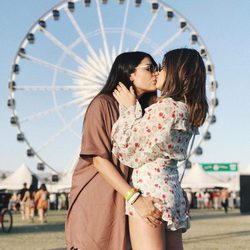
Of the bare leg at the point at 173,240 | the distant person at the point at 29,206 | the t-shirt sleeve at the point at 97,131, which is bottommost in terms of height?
the distant person at the point at 29,206

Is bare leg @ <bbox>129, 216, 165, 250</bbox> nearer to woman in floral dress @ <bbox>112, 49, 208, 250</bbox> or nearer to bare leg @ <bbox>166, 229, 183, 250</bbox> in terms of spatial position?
woman in floral dress @ <bbox>112, 49, 208, 250</bbox>

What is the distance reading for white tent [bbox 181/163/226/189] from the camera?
39.2 metres

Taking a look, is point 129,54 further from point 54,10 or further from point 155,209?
point 54,10

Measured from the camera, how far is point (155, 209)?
8.44 feet

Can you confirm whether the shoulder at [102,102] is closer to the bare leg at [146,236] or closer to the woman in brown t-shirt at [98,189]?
the woman in brown t-shirt at [98,189]

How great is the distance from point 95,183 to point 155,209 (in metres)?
0.35

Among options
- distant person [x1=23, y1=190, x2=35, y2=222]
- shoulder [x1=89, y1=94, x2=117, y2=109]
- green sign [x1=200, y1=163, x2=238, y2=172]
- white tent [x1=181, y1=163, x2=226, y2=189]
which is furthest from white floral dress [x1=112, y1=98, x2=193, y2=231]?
green sign [x1=200, y1=163, x2=238, y2=172]

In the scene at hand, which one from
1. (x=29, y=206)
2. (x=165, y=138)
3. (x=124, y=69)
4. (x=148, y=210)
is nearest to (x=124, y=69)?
(x=124, y=69)

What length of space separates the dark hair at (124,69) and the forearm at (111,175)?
1.20 feet

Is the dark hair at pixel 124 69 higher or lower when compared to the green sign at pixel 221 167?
higher

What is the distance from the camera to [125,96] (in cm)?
281

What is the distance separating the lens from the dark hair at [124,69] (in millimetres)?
2951

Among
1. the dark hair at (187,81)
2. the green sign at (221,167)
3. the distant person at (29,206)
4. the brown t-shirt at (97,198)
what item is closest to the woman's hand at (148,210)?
the brown t-shirt at (97,198)

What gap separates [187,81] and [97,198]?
2.10 ft
